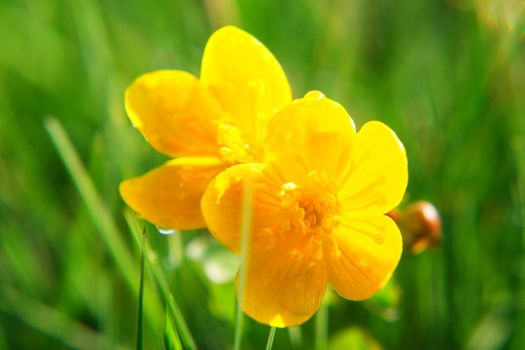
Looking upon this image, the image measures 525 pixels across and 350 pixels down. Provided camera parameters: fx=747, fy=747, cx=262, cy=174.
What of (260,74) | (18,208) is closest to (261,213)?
(260,74)

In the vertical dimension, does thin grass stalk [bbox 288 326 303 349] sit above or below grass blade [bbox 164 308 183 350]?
below

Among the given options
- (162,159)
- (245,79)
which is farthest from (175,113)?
(162,159)

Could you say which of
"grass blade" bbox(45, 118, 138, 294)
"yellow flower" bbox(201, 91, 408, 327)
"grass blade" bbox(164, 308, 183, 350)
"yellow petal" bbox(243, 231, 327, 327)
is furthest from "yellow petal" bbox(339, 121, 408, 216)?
"grass blade" bbox(45, 118, 138, 294)

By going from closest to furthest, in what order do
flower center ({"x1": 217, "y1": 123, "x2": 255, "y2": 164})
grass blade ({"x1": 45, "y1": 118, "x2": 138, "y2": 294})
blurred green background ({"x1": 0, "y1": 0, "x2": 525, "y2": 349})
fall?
1. flower center ({"x1": 217, "y1": 123, "x2": 255, "y2": 164})
2. grass blade ({"x1": 45, "y1": 118, "x2": 138, "y2": 294})
3. blurred green background ({"x1": 0, "y1": 0, "x2": 525, "y2": 349})

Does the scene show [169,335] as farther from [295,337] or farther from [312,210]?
[295,337]

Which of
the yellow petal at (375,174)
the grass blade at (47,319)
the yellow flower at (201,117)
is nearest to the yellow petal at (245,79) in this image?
the yellow flower at (201,117)

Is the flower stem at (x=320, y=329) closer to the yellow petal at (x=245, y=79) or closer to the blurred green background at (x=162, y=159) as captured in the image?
the blurred green background at (x=162, y=159)

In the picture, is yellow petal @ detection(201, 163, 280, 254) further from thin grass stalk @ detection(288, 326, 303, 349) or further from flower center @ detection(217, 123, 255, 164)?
thin grass stalk @ detection(288, 326, 303, 349)
